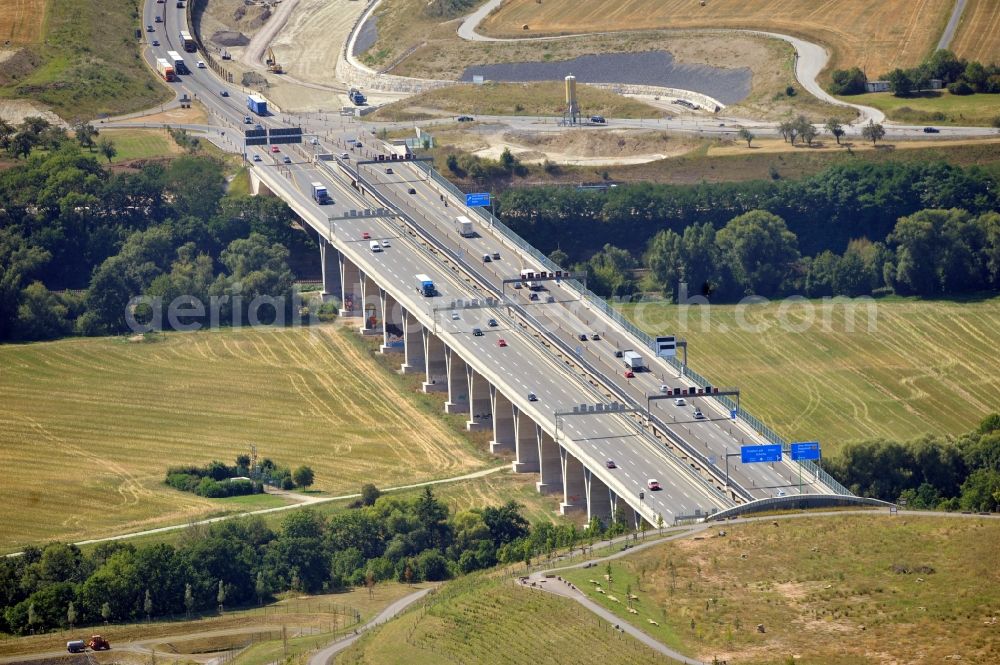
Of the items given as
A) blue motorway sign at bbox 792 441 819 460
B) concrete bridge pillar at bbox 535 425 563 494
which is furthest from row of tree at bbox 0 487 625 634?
blue motorway sign at bbox 792 441 819 460

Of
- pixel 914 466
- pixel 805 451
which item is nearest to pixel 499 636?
pixel 805 451

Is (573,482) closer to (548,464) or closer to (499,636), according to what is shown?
(548,464)

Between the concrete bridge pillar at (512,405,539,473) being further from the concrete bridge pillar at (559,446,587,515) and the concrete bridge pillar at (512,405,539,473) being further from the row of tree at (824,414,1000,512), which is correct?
the row of tree at (824,414,1000,512)

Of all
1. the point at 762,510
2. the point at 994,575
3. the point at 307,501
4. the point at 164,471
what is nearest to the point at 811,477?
the point at 762,510

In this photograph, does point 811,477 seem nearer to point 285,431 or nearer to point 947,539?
point 947,539

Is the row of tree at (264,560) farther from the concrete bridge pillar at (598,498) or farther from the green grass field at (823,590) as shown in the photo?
the green grass field at (823,590)

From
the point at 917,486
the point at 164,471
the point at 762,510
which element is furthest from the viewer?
the point at 164,471
